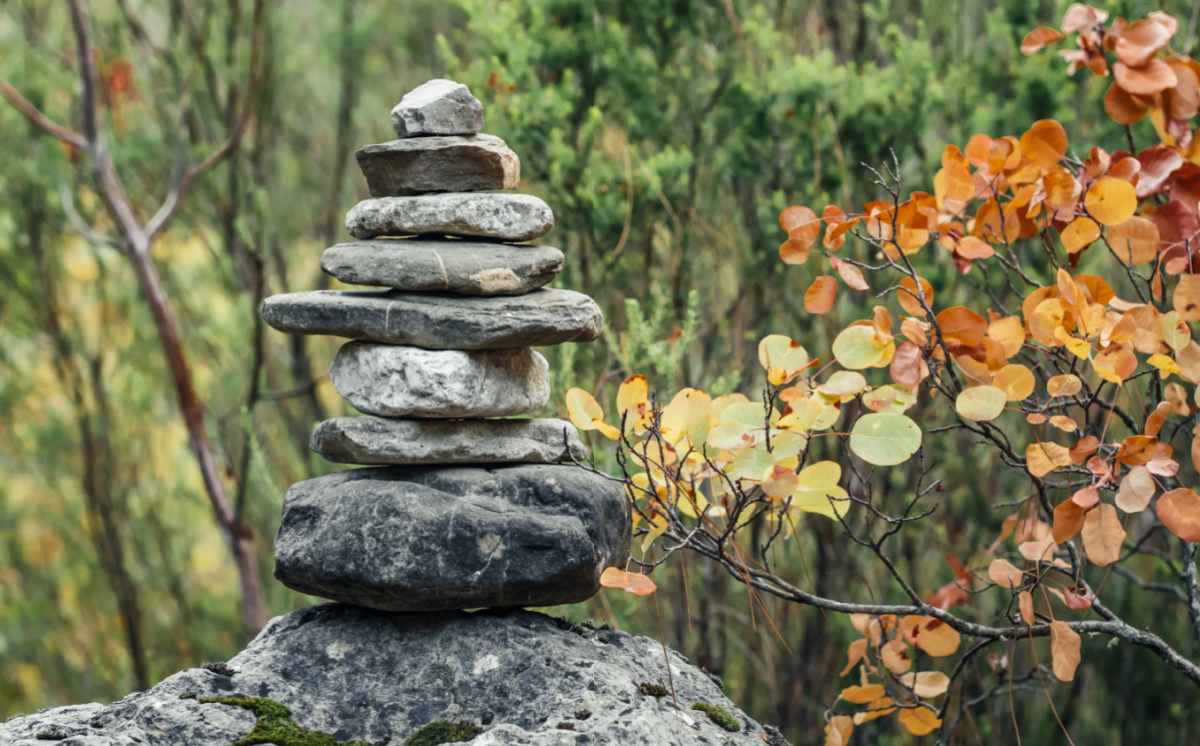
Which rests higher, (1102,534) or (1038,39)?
(1038,39)

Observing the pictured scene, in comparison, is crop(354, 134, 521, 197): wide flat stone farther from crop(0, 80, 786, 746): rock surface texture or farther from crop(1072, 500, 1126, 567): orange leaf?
crop(1072, 500, 1126, 567): orange leaf

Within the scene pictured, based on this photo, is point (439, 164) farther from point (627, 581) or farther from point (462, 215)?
point (627, 581)

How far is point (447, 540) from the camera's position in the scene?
2615mm

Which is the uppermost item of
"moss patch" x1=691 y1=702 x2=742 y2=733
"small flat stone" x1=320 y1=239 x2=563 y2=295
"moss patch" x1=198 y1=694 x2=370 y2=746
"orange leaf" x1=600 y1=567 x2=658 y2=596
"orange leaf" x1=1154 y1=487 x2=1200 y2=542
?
"small flat stone" x1=320 y1=239 x2=563 y2=295

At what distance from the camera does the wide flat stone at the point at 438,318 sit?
2.66 m

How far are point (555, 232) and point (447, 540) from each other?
195 cm

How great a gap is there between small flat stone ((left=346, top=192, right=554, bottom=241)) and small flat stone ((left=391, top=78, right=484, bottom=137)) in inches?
6.0

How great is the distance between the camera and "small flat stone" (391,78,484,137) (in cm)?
280

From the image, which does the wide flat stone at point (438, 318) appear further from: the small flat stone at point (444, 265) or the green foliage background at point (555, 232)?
the green foliage background at point (555, 232)

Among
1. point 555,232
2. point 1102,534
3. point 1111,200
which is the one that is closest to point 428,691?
Result: point 1102,534

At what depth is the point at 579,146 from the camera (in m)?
4.39

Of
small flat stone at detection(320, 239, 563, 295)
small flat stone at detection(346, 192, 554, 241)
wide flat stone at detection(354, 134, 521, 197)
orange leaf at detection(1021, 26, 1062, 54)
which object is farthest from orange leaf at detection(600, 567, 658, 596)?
orange leaf at detection(1021, 26, 1062, 54)

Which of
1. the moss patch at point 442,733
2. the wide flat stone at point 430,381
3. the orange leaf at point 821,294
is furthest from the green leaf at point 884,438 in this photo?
the moss patch at point 442,733

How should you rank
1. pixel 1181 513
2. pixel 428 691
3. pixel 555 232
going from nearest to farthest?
pixel 1181 513
pixel 428 691
pixel 555 232
